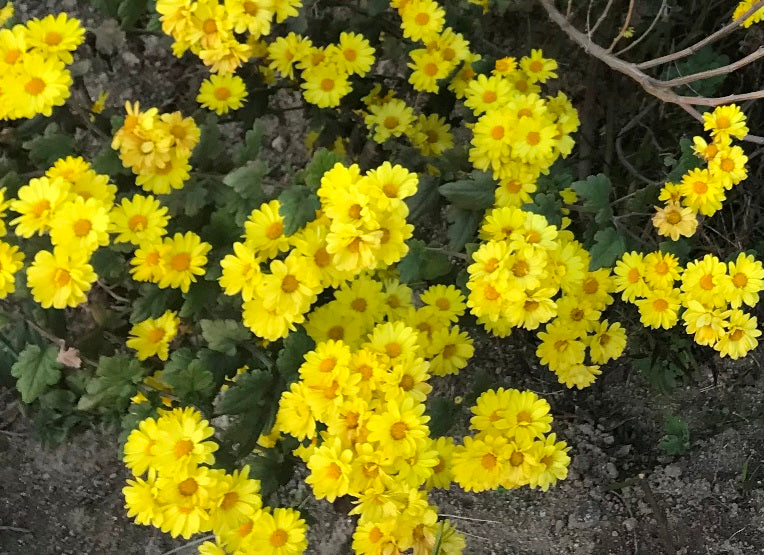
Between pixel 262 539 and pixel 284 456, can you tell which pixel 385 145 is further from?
pixel 262 539

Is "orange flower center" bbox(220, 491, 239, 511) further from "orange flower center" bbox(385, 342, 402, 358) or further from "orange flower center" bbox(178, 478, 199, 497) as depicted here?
"orange flower center" bbox(385, 342, 402, 358)

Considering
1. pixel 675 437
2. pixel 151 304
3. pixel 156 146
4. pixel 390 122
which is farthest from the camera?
pixel 675 437

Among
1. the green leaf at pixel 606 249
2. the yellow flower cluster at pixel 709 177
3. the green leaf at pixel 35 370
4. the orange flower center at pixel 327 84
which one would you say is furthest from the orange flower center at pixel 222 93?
the yellow flower cluster at pixel 709 177

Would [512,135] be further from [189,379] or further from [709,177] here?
[189,379]

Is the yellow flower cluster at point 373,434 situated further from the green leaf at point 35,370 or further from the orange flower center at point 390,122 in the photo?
the orange flower center at point 390,122

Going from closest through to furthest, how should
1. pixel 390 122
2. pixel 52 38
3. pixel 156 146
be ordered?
pixel 156 146
pixel 52 38
pixel 390 122

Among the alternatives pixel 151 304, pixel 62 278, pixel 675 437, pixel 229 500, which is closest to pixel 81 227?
pixel 62 278

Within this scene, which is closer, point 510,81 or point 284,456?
point 284,456

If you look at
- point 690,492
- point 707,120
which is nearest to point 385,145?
point 707,120
